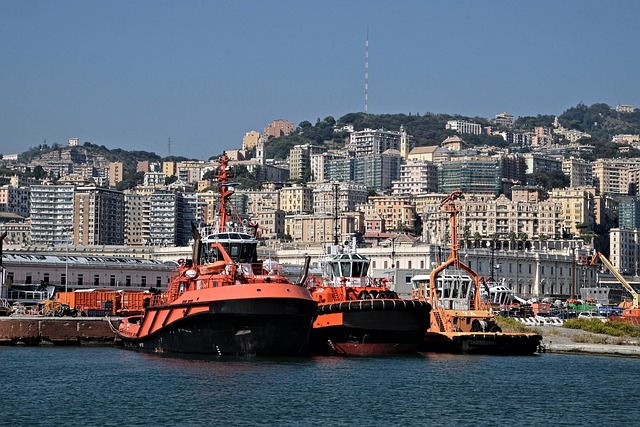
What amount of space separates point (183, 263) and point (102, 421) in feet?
80.5

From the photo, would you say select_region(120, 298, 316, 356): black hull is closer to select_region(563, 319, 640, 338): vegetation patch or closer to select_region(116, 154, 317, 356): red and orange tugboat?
select_region(116, 154, 317, 356): red and orange tugboat

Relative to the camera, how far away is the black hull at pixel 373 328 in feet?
203

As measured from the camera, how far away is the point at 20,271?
98.9 metres

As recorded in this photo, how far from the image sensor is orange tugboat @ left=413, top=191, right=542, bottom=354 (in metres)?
67.1

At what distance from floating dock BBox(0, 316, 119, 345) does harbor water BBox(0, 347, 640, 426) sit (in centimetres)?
788

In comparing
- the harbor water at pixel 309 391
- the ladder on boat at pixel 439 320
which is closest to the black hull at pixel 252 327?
the harbor water at pixel 309 391

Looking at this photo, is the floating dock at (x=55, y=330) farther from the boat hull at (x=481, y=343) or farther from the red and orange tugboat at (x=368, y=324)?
the boat hull at (x=481, y=343)

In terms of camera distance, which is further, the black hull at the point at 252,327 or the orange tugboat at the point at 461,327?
the orange tugboat at the point at 461,327

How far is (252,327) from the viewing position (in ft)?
186

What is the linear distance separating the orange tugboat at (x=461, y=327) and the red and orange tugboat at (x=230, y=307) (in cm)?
1105

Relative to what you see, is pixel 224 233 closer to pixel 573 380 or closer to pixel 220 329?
pixel 220 329

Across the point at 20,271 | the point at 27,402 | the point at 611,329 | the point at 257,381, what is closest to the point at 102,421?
the point at 27,402

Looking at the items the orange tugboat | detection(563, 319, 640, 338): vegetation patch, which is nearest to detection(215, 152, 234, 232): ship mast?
the orange tugboat

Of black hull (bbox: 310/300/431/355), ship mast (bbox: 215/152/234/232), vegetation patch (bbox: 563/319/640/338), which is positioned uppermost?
ship mast (bbox: 215/152/234/232)
